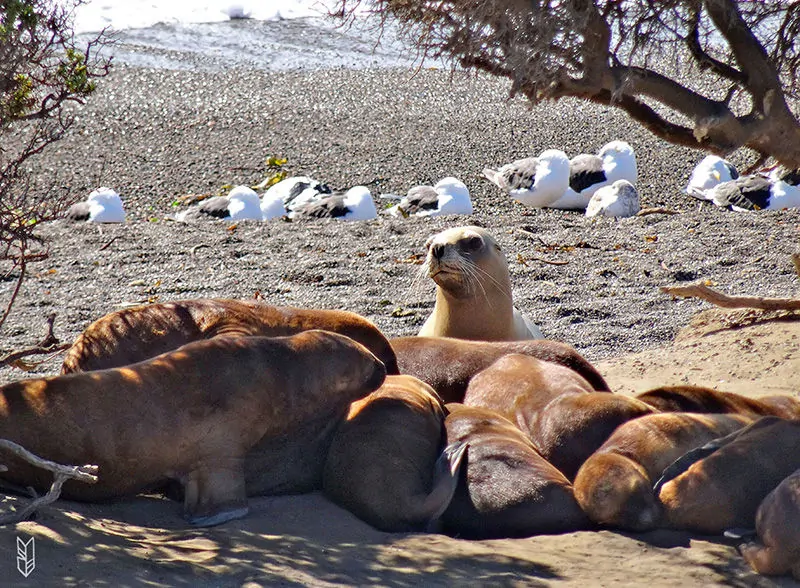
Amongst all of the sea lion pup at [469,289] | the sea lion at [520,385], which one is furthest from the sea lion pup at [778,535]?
the sea lion pup at [469,289]

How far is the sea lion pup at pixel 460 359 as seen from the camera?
620 cm

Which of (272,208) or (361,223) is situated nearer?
(361,223)

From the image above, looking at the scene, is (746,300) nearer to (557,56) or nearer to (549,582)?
(557,56)

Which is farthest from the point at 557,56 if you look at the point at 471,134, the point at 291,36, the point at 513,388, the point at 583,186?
the point at 291,36

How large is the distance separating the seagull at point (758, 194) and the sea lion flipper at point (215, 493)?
372 inches

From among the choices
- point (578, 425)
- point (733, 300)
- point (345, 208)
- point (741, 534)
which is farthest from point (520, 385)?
point (345, 208)

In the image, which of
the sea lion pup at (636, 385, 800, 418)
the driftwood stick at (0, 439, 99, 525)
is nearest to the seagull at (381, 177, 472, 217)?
the sea lion pup at (636, 385, 800, 418)

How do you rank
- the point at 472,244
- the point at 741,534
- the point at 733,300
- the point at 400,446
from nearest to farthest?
the point at 741,534 < the point at 400,446 < the point at 472,244 < the point at 733,300

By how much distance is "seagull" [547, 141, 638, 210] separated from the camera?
44.8 ft

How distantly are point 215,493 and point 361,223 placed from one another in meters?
7.62

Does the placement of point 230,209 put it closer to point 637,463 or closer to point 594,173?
point 594,173

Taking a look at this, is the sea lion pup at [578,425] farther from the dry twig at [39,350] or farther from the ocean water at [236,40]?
the ocean water at [236,40]

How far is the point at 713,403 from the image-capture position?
575 cm

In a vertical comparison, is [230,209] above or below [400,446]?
below
